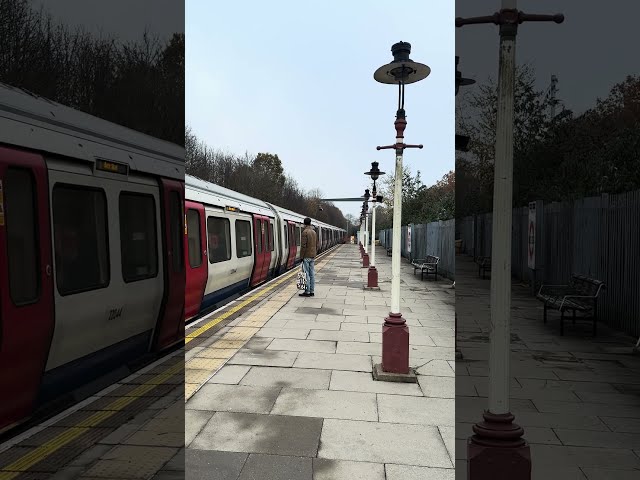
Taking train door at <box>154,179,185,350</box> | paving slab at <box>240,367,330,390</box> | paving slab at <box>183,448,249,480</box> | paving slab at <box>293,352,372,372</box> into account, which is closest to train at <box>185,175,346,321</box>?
train door at <box>154,179,185,350</box>

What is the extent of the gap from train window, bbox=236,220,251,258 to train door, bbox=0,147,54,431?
26.3 ft

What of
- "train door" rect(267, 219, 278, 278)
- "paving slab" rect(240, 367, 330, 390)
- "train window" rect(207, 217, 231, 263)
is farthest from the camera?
"train door" rect(267, 219, 278, 278)

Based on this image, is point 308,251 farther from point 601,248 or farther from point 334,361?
point 601,248

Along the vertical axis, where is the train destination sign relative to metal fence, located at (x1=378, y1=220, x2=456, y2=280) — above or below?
above

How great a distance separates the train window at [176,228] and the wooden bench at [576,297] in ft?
21.7

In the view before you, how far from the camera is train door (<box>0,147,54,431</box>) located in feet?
14.1

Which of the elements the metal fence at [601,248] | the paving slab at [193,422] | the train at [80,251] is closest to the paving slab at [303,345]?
the train at [80,251]

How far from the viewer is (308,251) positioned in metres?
12.9

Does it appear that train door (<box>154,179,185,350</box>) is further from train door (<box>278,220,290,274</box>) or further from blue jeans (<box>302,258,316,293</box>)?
train door (<box>278,220,290,274</box>)

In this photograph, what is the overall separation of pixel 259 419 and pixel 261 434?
13.7 inches

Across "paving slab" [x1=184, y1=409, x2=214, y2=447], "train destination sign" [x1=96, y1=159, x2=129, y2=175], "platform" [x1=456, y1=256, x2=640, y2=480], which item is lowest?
"platform" [x1=456, y1=256, x2=640, y2=480]

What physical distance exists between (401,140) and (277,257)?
12.6 meters

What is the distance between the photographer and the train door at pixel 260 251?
1505cm

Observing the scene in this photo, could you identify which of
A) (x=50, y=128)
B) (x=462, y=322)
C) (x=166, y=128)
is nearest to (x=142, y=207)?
(x=50, y=128)
